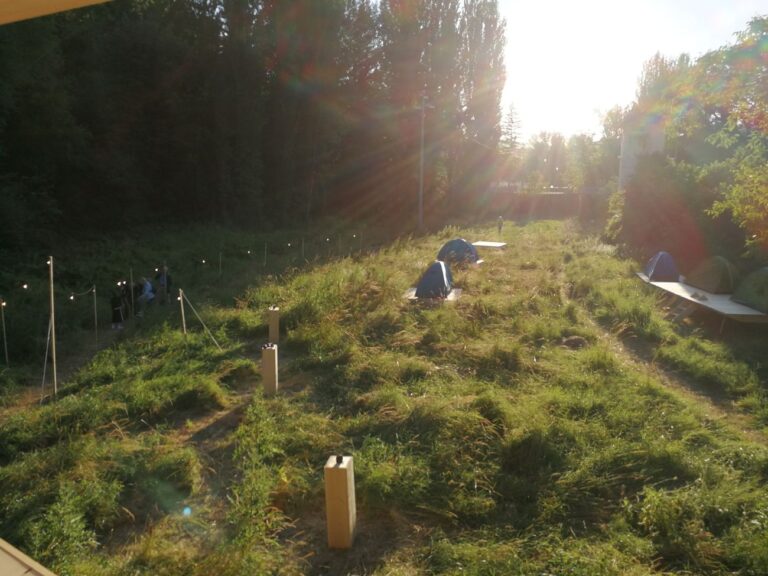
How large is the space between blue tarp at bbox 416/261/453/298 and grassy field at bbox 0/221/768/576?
76.2 inches

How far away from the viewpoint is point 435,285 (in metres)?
11.9

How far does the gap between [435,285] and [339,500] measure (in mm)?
8150

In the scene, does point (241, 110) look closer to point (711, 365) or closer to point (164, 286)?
point (164, 286)

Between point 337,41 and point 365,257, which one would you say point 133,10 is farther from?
point 365,257

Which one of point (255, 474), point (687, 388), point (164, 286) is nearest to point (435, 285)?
point (687, 388)

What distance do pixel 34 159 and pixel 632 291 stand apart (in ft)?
58.1

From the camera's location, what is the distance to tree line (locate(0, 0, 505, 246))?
18156mm

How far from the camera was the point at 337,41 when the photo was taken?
96.6 feet

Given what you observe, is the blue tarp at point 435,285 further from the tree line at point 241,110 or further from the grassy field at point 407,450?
the tree line at point 241,110

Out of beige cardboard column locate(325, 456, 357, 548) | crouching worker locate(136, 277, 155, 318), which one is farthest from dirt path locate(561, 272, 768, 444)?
crouching worker locate(136, 277, 155, 318)

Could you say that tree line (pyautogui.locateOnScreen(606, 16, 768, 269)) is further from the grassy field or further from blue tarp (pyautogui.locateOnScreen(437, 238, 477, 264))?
blue tarp (pyautogui.locateOnScreen(437, 238, 477, 264))

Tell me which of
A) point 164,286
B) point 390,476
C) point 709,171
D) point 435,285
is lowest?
point 390,476

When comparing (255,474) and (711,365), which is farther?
(711,365)

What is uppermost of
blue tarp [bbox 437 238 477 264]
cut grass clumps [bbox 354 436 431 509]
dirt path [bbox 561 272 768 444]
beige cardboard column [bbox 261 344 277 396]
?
blue tarp [bbox 437 238 477 264]
